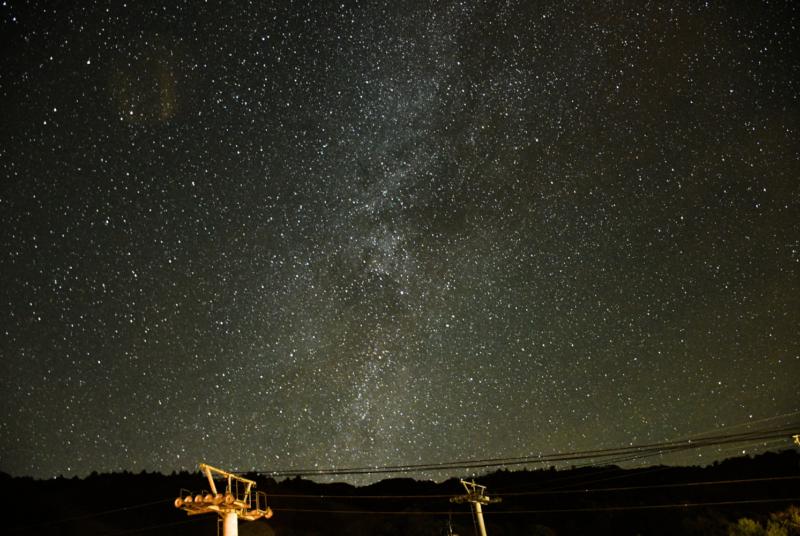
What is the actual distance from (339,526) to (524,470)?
23535mm

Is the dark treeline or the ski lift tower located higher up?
the dark treeline

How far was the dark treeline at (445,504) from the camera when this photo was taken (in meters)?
40.4

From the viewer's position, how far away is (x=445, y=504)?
53.0 m

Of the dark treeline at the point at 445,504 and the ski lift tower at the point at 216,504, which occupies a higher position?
the dark treeline at the point at 445,504

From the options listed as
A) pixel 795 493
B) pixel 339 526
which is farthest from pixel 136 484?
pixel 795 493

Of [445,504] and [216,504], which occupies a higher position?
[445,504]

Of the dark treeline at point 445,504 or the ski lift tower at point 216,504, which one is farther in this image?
the dark treeline at point 445,504

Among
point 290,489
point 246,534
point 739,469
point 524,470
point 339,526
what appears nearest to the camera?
point 246,534

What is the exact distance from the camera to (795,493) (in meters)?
41.2

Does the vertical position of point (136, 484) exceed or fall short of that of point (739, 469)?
it exceeds it

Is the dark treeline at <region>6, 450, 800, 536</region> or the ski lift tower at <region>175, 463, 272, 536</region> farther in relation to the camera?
the dark treeline at <region>6, 450, 800, 536</region>

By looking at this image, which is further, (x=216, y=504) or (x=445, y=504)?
(x=445, y=504)

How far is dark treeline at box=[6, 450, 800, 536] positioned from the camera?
40438 mm

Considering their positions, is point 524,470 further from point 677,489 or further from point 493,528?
point 493,528
